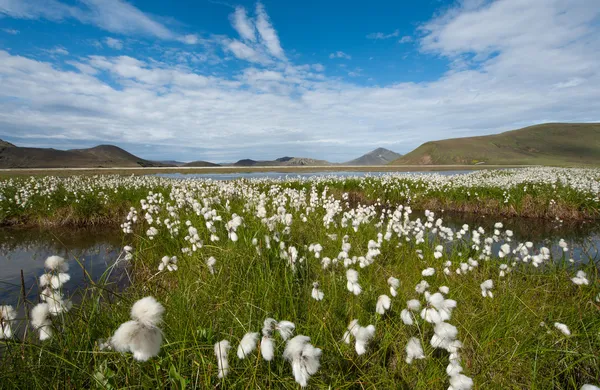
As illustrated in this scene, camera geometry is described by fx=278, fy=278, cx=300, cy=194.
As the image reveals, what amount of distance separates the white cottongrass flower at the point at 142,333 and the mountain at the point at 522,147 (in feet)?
432

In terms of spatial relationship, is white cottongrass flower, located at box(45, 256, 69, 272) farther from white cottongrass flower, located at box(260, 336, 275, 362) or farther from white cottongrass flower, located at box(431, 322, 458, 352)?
white cottongrass flower, located at box(431, 322, 458, 352)

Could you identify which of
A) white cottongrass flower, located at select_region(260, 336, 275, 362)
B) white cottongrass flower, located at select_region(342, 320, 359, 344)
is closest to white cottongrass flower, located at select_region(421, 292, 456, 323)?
white cottongrass flower, located at select_region(342, 320, 359, 344)

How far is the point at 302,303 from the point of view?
3234 millimetres

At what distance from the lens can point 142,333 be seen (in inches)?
49.4

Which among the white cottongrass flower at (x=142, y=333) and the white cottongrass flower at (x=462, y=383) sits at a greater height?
the white cottongrass flower at (x=142, y=333)

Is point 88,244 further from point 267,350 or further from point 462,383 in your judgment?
point 462,383

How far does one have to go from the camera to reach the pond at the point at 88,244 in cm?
634

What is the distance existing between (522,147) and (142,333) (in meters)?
182

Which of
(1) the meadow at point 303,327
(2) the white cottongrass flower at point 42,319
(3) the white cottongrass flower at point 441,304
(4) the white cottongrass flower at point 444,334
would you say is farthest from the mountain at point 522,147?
(2) the white cottongrass flower at point 42,319

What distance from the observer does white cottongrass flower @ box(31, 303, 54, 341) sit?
1.82 meters

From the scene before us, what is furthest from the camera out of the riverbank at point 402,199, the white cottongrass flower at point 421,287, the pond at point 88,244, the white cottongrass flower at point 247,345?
the riverbank at point 402,199

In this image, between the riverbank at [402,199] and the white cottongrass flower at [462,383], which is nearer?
the white cottongrass flower at [462,383]

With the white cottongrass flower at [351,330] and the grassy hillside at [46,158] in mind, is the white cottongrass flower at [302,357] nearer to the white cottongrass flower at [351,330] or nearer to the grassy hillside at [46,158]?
the white cottongrass flower at [351,330]

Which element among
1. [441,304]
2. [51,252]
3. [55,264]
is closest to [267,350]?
[441,304]
